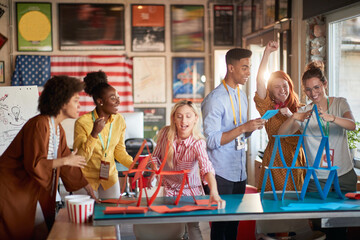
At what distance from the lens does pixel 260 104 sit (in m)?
3.39

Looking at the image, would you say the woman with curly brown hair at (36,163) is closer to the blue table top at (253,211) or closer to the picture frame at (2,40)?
the blue table top at (253,211)

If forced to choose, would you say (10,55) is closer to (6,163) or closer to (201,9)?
(201,9)

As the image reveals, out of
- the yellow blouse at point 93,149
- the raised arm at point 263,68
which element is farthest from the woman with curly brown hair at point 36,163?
the raised arm at point 263,68

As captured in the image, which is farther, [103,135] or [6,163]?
[103,135]

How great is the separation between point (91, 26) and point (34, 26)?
86 centimetres

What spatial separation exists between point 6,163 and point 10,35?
5.00 meters

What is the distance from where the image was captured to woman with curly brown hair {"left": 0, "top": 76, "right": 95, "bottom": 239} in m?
2.53

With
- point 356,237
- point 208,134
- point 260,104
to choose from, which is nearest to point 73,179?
point 208,134

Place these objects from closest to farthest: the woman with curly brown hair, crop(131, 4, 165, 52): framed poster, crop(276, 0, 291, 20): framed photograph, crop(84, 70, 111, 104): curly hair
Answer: the woman with curly brown hair < crop(84, 70, 111, 104): curly hair < crop(276, 0, 291, 20): framed photograph < crop(131, 4, 165, 52): framed poster

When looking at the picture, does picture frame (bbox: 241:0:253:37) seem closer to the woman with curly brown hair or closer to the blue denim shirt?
the blue denim shirt

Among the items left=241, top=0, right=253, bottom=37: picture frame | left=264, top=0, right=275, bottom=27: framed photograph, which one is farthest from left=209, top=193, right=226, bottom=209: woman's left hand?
left=241, top=0, right=253, bottom=37: picture frame

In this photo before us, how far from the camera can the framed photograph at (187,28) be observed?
736 centimetres

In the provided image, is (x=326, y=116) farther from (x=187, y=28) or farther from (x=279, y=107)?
(x=187, y=28)

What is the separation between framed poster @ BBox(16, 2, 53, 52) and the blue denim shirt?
459 centimetres
